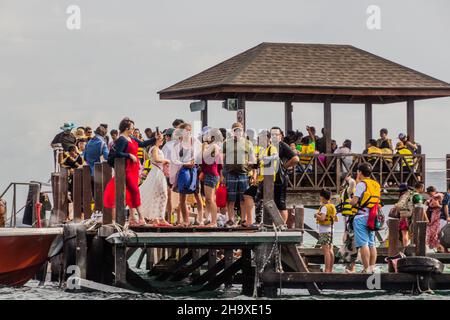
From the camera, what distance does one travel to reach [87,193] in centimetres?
2623

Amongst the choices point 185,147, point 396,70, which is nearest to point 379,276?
point 185,147

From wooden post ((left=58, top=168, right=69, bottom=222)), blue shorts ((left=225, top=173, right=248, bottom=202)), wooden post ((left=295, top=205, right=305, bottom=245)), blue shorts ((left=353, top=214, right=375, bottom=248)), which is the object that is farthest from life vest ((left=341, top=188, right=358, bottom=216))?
wooden post ((left=58, top=168, right=69, bottom=222))

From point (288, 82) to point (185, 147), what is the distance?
35.9 ft

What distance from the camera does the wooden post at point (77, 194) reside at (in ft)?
88.3

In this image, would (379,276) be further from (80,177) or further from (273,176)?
(80,177)

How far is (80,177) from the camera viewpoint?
26891 mm

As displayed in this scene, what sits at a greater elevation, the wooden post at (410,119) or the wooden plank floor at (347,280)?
the wooden post at (410,119)

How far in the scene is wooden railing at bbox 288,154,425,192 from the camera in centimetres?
3306

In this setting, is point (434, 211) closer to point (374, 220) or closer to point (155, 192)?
point (374, 220)

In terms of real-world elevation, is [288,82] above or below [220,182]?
above

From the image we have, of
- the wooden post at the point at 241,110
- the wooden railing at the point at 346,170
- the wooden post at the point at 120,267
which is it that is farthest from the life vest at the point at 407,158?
the wooden post at the point at 120,267

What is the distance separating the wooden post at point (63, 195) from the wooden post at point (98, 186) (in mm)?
3012

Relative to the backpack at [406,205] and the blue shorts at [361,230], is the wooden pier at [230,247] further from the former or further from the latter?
the backpack at [406,205]

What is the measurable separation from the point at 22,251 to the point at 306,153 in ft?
29.3
